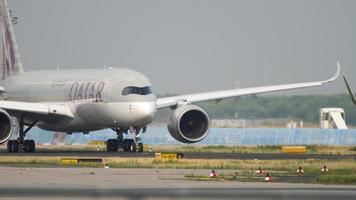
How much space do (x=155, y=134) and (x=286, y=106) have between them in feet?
97.8

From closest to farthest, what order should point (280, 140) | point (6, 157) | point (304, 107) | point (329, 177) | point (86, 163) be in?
point (329, 177)
point (86, 163)
point (6, 157)
point (280, 140)
point (304, 107)

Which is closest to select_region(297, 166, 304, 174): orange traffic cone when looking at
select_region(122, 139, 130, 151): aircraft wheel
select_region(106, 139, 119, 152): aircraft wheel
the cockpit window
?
the cockpit window

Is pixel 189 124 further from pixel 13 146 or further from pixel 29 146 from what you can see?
pixel 13 146

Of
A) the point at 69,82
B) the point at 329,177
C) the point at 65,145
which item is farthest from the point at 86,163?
the point at 65,145

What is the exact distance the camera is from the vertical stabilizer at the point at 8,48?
80500 millimetres

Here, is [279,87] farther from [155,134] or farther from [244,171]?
[244,171]

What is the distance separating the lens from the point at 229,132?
289 feet

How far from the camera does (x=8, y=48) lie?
80.8 m

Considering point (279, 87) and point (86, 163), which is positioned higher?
point (279, 87)

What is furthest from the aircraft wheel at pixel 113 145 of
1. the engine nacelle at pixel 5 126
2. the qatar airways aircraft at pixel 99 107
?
the engine nacelle at pixel 5 126

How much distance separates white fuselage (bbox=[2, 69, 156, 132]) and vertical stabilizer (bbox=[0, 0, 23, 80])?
4277mm

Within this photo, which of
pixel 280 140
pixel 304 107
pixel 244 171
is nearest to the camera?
pixel 244 171

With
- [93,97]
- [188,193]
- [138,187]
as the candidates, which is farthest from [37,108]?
[188,193]

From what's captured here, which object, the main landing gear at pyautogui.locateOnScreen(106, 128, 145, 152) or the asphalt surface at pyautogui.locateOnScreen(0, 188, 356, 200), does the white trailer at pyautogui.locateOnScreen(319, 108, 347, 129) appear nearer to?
the main landing gear at pyautogui.locateOnScreen(106, 128, 145, 152)
